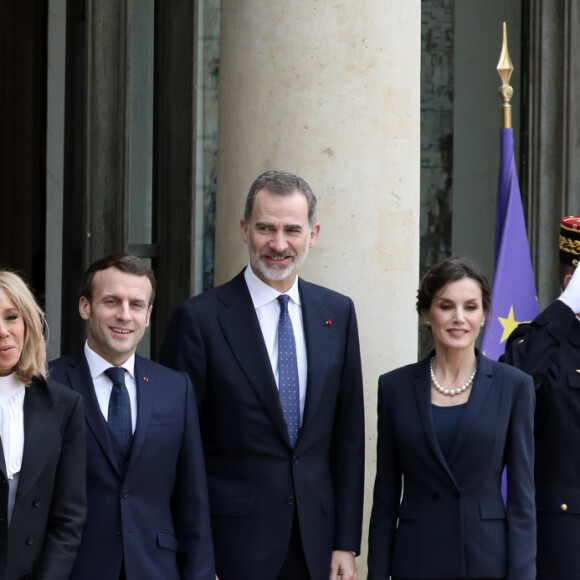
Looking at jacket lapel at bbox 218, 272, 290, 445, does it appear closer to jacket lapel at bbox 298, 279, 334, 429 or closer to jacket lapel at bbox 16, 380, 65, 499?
jacket lapel at bbox 298, 279, 334, 429

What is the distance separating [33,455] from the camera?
346 cm

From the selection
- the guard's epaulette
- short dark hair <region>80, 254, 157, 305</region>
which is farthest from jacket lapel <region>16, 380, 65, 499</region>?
the guard's epaulette

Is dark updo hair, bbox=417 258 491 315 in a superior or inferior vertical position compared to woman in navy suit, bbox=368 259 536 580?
superior

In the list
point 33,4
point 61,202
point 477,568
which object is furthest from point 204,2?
point 477,568

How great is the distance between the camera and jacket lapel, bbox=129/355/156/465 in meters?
3.71

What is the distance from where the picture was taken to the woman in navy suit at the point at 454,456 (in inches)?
151

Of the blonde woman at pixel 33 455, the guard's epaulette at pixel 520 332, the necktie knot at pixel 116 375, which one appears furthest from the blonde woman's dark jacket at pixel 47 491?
the guard's epaulette at pixel 520 332

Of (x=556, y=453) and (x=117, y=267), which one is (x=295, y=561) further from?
(x=117, y=267)

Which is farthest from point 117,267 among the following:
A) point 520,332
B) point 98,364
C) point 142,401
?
point 520,332

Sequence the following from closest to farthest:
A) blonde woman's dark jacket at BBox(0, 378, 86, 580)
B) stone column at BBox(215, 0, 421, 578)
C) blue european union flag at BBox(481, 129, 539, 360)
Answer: blonde woman's dark jacket at BBox(0, 378, 86, 580), stone column at BBox(215, 0, 421, 578), blue european union flag at BBox(481, 129, 539, 360)

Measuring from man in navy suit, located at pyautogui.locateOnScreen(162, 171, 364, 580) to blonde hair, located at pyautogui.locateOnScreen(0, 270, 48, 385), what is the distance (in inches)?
24.7

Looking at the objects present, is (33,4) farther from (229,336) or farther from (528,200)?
(229,336)

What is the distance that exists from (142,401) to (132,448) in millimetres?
149

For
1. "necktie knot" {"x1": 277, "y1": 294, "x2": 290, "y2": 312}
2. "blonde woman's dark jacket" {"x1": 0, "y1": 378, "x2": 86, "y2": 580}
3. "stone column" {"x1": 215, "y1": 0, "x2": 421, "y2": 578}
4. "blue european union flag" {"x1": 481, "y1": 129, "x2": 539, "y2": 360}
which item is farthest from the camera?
"blue european union flag" {"x1": 481, "y1": 129, "x2": 539, "y2": 360}
